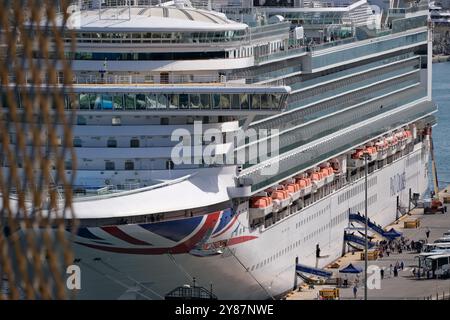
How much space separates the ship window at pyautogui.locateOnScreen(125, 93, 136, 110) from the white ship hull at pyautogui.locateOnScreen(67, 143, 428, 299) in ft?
9.55

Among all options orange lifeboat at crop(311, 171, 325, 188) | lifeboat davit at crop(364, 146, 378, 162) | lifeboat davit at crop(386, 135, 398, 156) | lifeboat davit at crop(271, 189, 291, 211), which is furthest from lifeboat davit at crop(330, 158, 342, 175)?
lifeboat davit at crop(386, 135, 398, 156)

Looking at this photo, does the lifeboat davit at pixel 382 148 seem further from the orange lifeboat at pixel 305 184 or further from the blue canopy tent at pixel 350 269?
the orange lifeboat at pixel 305 184

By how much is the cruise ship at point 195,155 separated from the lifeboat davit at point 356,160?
2.78 m

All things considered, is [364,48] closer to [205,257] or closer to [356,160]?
[356,160]

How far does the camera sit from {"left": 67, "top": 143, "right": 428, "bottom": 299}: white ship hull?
122 feet

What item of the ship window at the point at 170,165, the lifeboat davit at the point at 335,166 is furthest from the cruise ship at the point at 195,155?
the lifeboat davit at the point at 335,166

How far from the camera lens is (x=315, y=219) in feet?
154

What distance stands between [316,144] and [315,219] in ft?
7.69

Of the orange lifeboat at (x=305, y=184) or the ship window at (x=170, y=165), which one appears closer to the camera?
the ship window at (x=170, y=165)

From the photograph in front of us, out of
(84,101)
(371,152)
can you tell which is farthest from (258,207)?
(371,152)

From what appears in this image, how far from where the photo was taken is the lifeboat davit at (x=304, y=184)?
45.1 metres

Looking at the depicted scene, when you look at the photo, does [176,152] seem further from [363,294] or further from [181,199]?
[363,294]

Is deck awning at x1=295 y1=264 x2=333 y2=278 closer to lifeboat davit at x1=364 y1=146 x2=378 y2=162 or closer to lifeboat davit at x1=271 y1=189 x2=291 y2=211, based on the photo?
lifeboat davit at x1=271 y1=189 x2=291 y2=211
